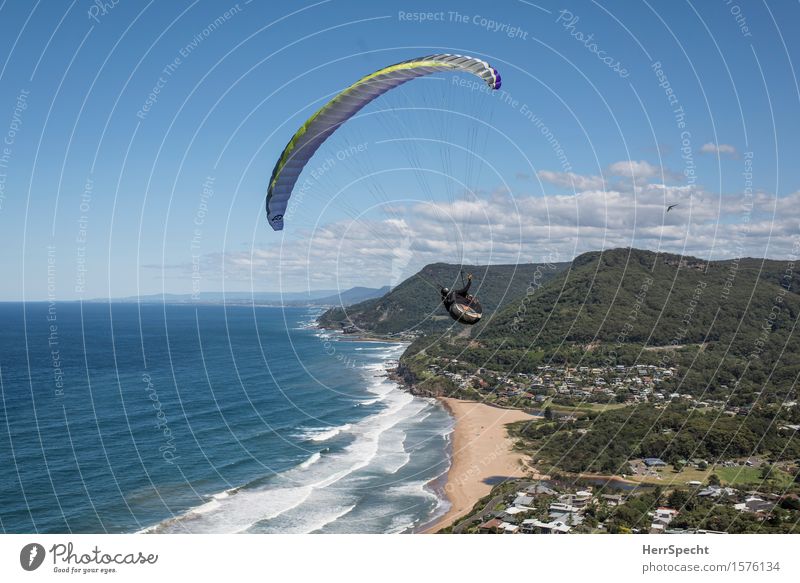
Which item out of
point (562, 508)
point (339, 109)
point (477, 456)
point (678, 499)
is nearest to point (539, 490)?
point (562, 508)

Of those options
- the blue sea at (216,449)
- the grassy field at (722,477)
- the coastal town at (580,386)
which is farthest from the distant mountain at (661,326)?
the grassy field at (722,477)

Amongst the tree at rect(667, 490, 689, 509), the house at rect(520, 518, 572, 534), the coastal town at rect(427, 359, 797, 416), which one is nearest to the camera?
the house at rect(520, 518, 572, 534)

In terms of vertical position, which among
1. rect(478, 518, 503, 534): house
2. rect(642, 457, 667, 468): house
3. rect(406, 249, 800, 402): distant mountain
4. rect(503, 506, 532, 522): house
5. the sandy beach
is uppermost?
rect(406, 249, 800, 402): distant mountain

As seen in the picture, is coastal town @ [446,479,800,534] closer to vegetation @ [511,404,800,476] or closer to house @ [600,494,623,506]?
house @ [600,494,623,506]

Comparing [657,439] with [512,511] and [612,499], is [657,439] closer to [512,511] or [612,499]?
[612,499]

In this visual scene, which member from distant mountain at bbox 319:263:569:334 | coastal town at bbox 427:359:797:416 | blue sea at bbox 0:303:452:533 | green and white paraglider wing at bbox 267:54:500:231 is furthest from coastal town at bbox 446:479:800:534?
distant mountain at bbox 319:263:569:334

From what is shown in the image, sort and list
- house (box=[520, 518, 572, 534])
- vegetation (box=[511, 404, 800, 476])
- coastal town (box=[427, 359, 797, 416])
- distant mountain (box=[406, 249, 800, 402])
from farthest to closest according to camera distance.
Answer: distant mountain (box=[406, 249, 800, 402]) < coastal town (box=[427, 359, 797, 416]) < vegetation (box=[511, 404, 800, 476]) < house (box=[520, 518, 572, 534])
